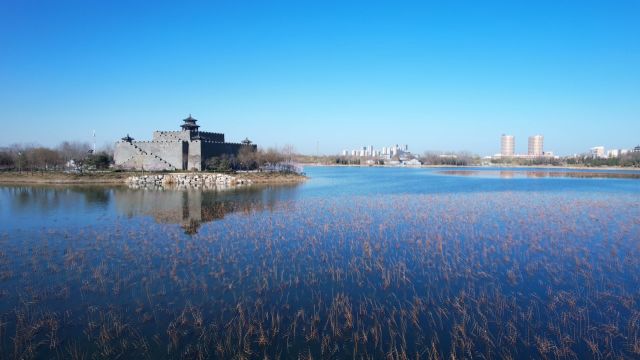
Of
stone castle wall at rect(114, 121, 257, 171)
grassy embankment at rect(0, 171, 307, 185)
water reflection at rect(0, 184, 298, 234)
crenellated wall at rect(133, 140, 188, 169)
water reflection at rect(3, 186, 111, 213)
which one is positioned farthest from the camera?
stone castle wall at rect(114, 121, 257, 171)

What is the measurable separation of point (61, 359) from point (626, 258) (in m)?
11.7

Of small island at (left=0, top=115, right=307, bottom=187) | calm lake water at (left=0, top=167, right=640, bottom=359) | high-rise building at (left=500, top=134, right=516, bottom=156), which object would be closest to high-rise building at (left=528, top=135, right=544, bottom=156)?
high-rise building at (left=500, top=134, right=516, bottom=156)

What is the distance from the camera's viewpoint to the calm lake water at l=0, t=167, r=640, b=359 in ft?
18.1

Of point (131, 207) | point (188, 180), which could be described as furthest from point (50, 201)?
point (188, 180)

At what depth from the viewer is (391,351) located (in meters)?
5.23

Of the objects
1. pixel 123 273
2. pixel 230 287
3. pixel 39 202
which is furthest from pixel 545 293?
pixel 39 202

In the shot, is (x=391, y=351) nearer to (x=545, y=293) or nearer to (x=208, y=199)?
(x=545, y=293)

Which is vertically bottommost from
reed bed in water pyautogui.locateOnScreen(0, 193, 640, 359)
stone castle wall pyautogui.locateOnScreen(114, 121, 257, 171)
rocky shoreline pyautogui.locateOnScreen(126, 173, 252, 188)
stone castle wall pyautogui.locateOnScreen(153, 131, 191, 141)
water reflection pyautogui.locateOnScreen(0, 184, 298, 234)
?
reed bed in water pyautogui.locateOnScreen(0, 193, 640, 359)

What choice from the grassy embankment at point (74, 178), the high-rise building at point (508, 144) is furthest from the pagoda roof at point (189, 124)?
the high-rise building at point (508, 144)

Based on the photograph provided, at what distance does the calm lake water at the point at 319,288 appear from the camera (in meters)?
5.51

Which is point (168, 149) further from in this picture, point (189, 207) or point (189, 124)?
point (189, 207)

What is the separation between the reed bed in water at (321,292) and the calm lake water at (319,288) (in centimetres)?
3

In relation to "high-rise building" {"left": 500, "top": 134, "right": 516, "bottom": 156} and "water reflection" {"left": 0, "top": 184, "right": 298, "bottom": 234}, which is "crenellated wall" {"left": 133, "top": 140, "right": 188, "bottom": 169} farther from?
"high-rise building" {"left": 500, "top": 134, "right": 516, "bottom": 156}

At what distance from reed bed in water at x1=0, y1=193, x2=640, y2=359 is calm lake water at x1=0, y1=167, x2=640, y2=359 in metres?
0.03
